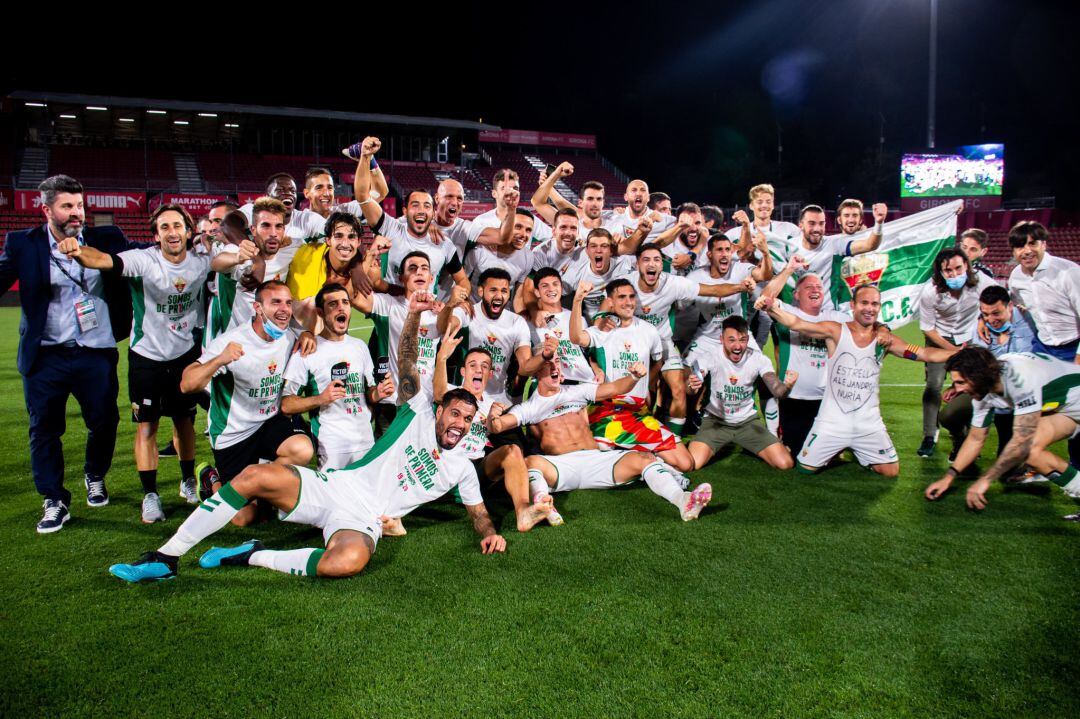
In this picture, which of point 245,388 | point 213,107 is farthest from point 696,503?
point 213,107

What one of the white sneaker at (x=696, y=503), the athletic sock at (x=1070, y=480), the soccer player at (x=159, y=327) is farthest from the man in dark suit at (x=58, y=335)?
the athletic sock at (x=1070, y=480)

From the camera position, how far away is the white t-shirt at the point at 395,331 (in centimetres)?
628

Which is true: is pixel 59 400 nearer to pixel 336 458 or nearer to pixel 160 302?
pixel 160 302

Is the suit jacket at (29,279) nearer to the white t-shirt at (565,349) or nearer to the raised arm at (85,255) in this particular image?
the raised arm at (85,255)

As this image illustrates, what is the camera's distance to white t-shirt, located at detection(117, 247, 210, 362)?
5.32m

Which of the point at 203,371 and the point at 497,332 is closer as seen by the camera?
the point at 203,371

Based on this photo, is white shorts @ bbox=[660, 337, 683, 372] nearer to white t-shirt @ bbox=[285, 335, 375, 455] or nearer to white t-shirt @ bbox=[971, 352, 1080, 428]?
white t-shirt @ bbox=[971, 352, 1080, 428]

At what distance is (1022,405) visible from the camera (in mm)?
4938

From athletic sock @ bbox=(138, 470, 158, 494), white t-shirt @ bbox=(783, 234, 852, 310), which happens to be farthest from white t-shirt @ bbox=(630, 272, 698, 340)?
athletic sock @ bbox=(138, 470, 158, 494)

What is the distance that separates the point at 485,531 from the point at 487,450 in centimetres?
112

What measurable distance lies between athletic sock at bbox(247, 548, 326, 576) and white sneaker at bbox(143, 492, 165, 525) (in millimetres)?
1313

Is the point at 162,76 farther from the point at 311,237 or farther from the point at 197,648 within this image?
the point at 197,648

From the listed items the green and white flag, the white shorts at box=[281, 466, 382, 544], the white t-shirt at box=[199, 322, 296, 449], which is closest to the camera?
the white shorts at box=[281, 466, 382, 544]

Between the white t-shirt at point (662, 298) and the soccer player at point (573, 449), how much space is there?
3.53ft
